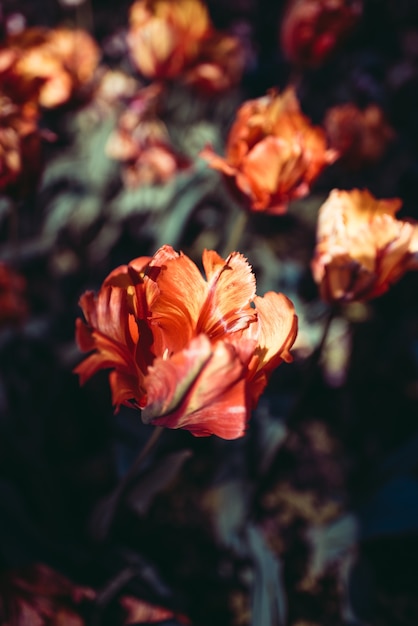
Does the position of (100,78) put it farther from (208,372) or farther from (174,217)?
(208,372)

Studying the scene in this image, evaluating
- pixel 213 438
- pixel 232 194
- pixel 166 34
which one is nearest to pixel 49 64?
pixel 166 34

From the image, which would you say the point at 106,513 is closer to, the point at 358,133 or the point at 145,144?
the point at 145,144

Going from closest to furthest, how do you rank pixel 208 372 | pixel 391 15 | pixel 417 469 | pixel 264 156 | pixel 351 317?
pixel 208 372, pixel 264 156, pixel 417 469, pixel 351 317, pixel 391 15

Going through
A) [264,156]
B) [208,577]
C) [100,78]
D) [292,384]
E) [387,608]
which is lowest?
[387,608]

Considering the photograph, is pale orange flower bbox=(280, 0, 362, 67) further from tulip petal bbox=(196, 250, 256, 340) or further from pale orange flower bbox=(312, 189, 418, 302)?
tulip petal bbox=(196, 250, 256, 340)

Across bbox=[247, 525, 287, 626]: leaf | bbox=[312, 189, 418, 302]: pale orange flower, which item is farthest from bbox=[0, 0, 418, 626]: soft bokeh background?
bbox=[312, 189, 418, 302]: pale orange flower

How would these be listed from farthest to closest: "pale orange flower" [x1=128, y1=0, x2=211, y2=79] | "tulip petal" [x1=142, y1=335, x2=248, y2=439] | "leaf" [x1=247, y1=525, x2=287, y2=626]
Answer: "pale orange flower" [x1=128, y1=0, x2=211, y2=79]
"leaf" [x1=247, y1=525, x2=287, y2=626]
"tulip petal" [x1=142, y1=335, x2=248, y2=439]

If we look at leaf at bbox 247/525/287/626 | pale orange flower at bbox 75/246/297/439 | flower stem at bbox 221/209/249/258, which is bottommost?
leaf at bbox 247/525/287/626

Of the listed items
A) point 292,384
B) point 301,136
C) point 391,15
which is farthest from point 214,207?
point 391,15
